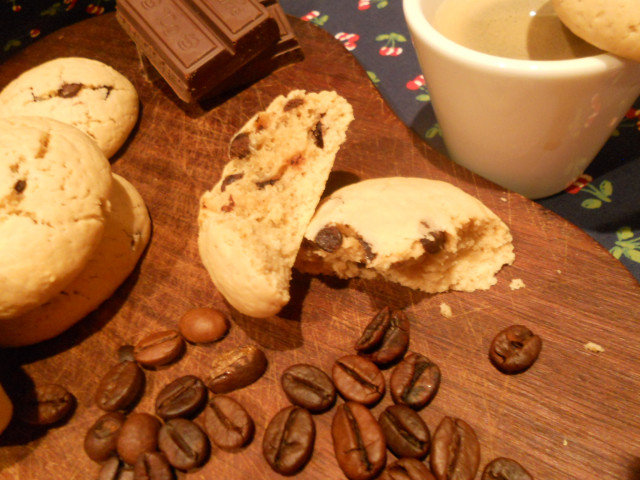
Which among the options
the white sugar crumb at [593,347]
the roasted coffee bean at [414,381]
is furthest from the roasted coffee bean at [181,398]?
the white sugar crumb at [593,347]

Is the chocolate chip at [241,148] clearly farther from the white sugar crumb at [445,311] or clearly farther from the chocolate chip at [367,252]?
the white sugar crumb at [445,311]

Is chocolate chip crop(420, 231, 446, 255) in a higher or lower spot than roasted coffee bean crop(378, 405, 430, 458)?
higher

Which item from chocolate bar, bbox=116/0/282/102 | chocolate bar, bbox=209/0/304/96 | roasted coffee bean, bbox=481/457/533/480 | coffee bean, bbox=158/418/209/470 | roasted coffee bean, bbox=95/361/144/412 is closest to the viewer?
roasted coffee bean, bbox=481/457/533/480

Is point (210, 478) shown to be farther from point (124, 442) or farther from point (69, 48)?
point (69, 48)

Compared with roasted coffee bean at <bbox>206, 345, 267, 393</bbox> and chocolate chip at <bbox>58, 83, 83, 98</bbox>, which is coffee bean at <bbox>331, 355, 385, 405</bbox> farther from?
chocolate chip at <bbox>58, 83, 83, 98</bbox>

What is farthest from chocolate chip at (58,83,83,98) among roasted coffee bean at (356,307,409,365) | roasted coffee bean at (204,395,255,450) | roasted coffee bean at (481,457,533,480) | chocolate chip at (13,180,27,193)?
roasted coffee bean at (481,457,533,480)

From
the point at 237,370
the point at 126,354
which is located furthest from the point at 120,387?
the point at 237,370
